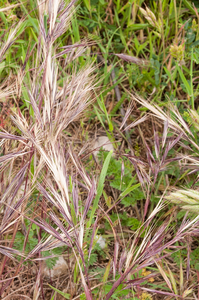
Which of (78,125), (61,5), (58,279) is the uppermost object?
(61,5)

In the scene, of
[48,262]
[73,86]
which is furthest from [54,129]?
[48,262]

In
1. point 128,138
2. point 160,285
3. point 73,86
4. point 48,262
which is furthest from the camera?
point 128,138

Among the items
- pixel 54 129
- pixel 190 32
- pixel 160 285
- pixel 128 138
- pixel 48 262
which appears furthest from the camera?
pixel 128 138

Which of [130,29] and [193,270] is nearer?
Answer: [193,270]

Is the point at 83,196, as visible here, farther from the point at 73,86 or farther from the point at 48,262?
the point at 73,86

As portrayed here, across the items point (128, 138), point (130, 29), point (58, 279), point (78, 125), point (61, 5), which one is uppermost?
point (61, 5)

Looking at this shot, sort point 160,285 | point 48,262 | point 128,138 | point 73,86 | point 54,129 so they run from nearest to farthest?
point 54,129 < point 73,86 < point 48,262 < point 160,285 < point 128,138

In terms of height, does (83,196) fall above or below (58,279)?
above

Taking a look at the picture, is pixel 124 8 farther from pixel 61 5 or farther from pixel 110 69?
pixel 61 5

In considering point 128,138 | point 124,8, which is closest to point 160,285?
point 128,138
